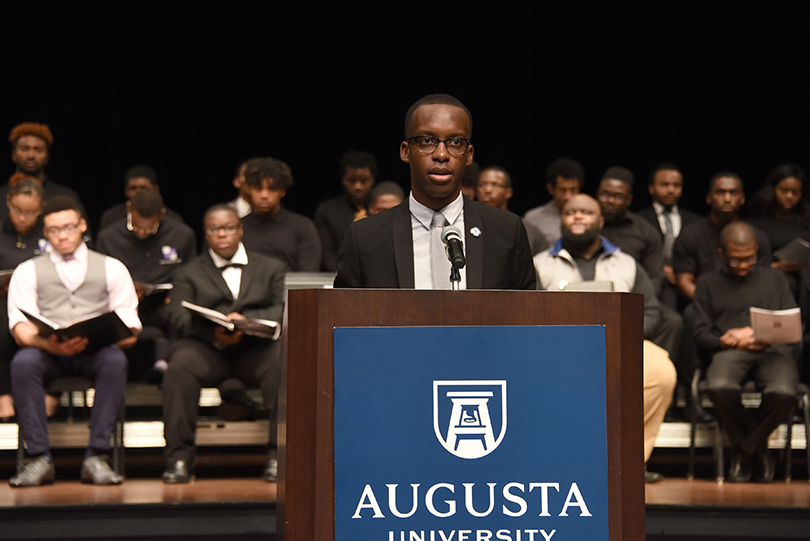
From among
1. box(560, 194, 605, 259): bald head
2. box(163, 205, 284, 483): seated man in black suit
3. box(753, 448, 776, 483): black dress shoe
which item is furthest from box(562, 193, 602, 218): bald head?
box(163, 205, 284, 483): seated man in black suit

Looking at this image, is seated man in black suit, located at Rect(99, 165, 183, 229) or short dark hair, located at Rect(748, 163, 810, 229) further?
seated man in black suit, located at Rect(99, 165, 183, 229)

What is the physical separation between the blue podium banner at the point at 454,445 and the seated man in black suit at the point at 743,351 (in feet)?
9.14

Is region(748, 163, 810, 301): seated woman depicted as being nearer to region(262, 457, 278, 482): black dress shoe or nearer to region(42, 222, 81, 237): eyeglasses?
region(262, 457, 278, 482): black dress shoe

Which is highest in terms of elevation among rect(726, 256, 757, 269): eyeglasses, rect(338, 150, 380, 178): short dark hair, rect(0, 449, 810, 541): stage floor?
rect(338, 150, 380, 178): short dark hair

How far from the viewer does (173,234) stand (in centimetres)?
492

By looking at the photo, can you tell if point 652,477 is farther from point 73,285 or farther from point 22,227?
point 22,227

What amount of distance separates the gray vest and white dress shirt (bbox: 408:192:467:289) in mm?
2479

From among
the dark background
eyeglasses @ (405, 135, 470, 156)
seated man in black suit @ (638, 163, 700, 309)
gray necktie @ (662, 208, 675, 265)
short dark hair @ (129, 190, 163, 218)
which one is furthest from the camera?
the dark background

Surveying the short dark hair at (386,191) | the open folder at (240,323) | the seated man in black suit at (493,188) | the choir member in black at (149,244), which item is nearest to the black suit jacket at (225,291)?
the open folder at (240,323)

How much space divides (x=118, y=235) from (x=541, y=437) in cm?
373

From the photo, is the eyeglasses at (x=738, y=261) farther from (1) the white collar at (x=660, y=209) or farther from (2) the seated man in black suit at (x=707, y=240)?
(1) the white collar at (x=660, y=209)

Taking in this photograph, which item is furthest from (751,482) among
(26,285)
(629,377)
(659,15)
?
(659,15)

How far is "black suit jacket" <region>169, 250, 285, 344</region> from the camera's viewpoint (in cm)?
424

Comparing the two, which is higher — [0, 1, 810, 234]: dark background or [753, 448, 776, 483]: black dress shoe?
[0, 1, 810, 234]: dark background
